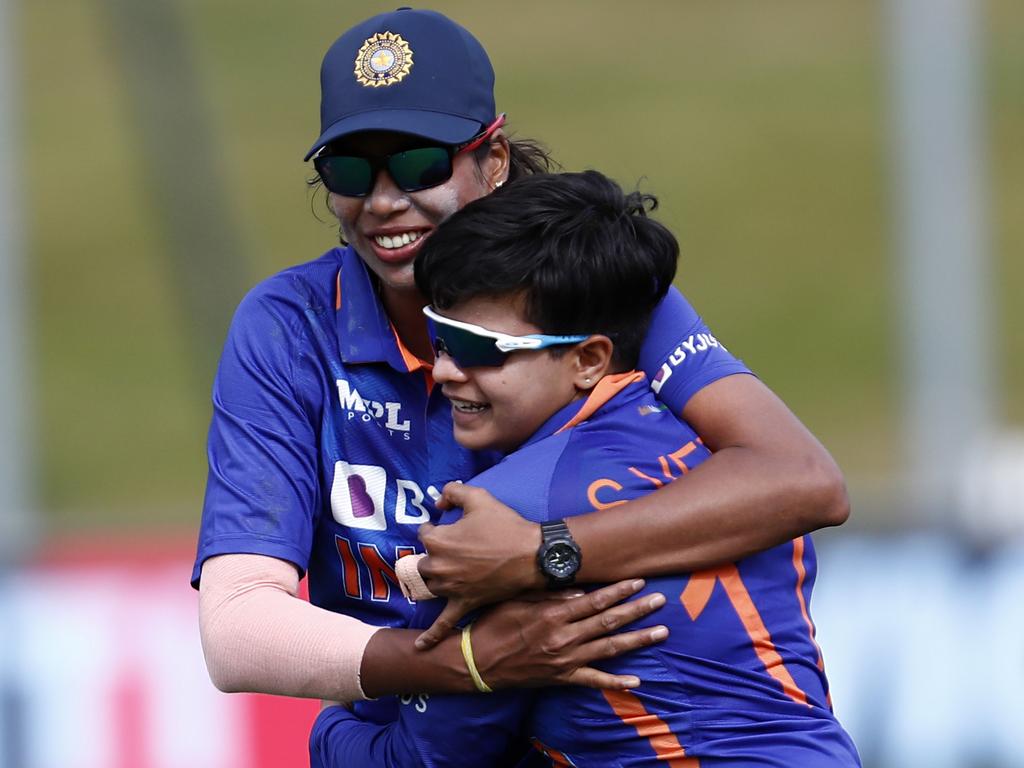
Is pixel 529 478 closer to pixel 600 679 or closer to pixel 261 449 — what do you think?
pixel 600 679

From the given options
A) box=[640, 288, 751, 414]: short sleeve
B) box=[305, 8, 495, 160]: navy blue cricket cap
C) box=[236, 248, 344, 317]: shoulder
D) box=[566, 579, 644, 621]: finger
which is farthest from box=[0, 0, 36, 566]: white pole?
box=[566, 579, 644, 621]: finger

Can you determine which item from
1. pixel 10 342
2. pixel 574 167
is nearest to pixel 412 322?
pixel 10 342

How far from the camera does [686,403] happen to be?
3166mm

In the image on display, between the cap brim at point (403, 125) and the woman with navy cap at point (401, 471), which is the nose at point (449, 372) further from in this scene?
the cap brim at point (403, 125)

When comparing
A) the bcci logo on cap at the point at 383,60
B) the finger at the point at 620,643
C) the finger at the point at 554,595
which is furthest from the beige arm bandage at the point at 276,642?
the bcci logo on cap at the point at 383,60

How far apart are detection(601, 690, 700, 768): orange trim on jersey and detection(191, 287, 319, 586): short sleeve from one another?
30.6 inches

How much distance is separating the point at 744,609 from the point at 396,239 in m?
1.02

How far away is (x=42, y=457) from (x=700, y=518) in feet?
39.6

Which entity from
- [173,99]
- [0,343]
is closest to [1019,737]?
[0,343]

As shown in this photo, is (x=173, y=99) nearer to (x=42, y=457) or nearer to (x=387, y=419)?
(x=42, y=457)

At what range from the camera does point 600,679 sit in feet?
9.30

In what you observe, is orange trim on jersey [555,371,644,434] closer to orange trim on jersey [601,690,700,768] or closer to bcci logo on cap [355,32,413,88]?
orange trim on jersey [601,690,700,768]

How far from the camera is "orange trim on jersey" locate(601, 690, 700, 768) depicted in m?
2.84

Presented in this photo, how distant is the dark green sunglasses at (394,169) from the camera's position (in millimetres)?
3324
